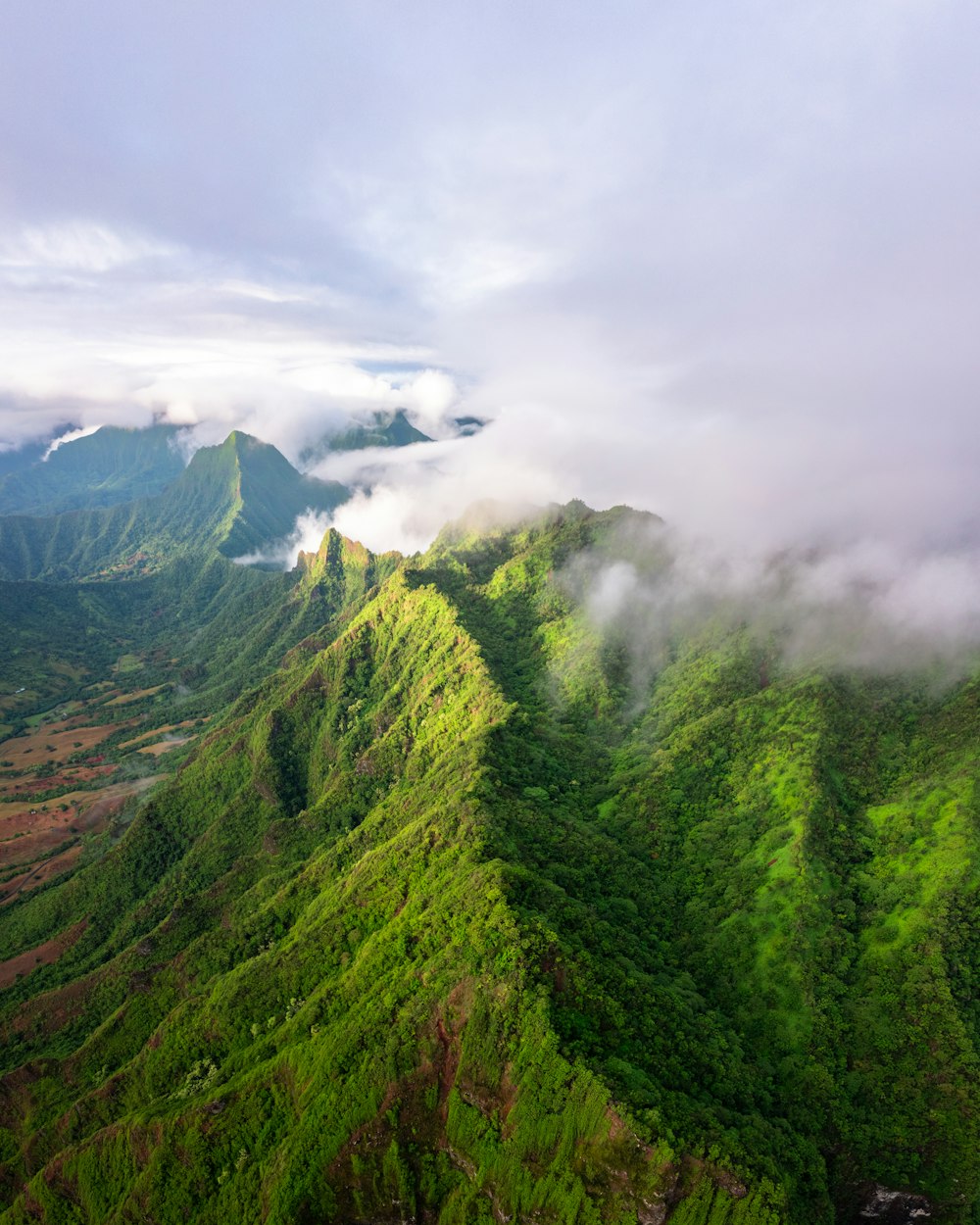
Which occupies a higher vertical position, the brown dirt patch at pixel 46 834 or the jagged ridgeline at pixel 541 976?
the jagged ridgeline at pixel 541 976

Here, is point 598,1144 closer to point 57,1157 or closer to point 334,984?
point 334,984

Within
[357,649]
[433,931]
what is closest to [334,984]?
[433,931]

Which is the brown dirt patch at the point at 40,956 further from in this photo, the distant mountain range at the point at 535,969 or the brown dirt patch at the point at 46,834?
the brown dirt patch at the point at 46,834

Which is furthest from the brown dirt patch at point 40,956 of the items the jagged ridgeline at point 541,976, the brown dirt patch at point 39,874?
the brown dirt patch at point 39,874

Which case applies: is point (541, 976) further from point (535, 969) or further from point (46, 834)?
Result: point (46, 834)

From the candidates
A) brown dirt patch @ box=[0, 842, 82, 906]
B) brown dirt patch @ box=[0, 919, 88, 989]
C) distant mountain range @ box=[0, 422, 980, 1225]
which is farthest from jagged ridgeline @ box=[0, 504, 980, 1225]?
brown dirt patch @ box=[0, 842, 82, 906]

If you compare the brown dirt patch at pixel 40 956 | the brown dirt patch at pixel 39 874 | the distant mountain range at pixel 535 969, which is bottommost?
the brown dirt patch at pixel 40 956

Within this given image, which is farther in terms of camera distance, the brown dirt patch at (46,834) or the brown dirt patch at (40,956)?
the brown dirt patch at (46,834)
